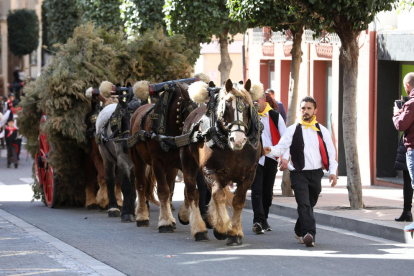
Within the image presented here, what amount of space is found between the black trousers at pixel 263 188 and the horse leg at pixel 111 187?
263cm

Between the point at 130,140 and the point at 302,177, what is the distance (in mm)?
3005

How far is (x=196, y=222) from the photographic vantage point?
9.05m

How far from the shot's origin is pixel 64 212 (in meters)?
12.4

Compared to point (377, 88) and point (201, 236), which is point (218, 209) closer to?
point (201, 236)

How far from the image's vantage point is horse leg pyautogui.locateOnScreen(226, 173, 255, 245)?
28.1 ft

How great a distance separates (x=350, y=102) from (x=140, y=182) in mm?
3206

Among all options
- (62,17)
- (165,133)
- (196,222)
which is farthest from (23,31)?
(196,222)

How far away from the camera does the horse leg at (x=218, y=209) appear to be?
843 cm

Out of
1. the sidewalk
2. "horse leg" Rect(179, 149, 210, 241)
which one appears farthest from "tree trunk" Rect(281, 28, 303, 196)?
"horse leg" Rect(179, 149, 210, 241)

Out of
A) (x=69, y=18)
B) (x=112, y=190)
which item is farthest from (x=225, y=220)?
(x=69, y=18)

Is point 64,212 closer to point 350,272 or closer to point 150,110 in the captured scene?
point 150,110

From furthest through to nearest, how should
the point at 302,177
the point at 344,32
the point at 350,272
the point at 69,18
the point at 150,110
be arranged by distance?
the point at 69,18 < the point at 344,32 < the point at 150,110 < the point at 302,177 < the point at 350,272

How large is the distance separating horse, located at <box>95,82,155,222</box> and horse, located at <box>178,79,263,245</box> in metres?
2.47

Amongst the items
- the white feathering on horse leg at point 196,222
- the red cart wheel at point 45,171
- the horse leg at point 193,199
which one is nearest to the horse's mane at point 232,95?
the horse leg at point 193,199
